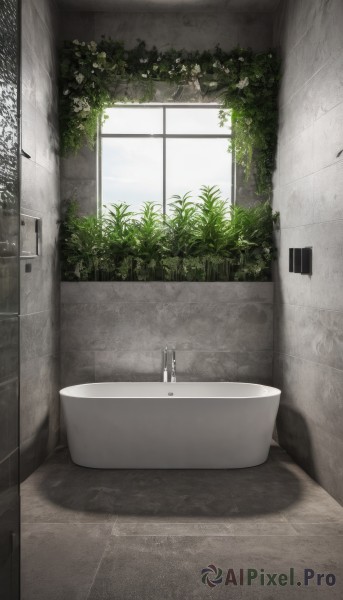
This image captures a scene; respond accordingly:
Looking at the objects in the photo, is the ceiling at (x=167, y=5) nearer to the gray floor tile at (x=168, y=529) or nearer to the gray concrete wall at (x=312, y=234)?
the gray concrete wall at (x=312, y=234)

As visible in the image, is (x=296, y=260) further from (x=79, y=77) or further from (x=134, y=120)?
(x=79, y=77)

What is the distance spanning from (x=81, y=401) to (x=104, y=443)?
339mm

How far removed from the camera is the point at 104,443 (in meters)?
3.98

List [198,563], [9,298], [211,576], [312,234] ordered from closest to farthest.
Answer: [9,298] → [211,576] → [198,563] → [312,234]

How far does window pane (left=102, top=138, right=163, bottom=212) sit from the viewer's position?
4977 millimetres

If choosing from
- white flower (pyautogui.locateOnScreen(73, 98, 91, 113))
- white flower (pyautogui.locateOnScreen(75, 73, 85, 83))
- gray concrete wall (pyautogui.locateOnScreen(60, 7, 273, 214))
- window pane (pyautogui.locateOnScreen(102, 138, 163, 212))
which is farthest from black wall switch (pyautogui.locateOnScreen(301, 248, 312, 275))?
white flower (pyautogui.locateOnScreen(75, 73, 85, 83))

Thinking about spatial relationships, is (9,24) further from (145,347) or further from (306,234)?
(145,347)

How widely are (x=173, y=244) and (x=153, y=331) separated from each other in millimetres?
733

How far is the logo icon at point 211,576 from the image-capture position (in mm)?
2492

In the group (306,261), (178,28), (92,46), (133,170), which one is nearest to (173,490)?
(306,261)

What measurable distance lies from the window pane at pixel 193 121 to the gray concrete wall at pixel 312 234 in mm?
653

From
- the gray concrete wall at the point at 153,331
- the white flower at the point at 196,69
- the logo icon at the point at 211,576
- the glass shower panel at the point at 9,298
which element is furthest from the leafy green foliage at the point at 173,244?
the glass shower panel at the point at 9,298

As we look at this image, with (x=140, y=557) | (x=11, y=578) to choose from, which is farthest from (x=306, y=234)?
(x=11, y=578)

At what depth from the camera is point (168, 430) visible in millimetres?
3949
